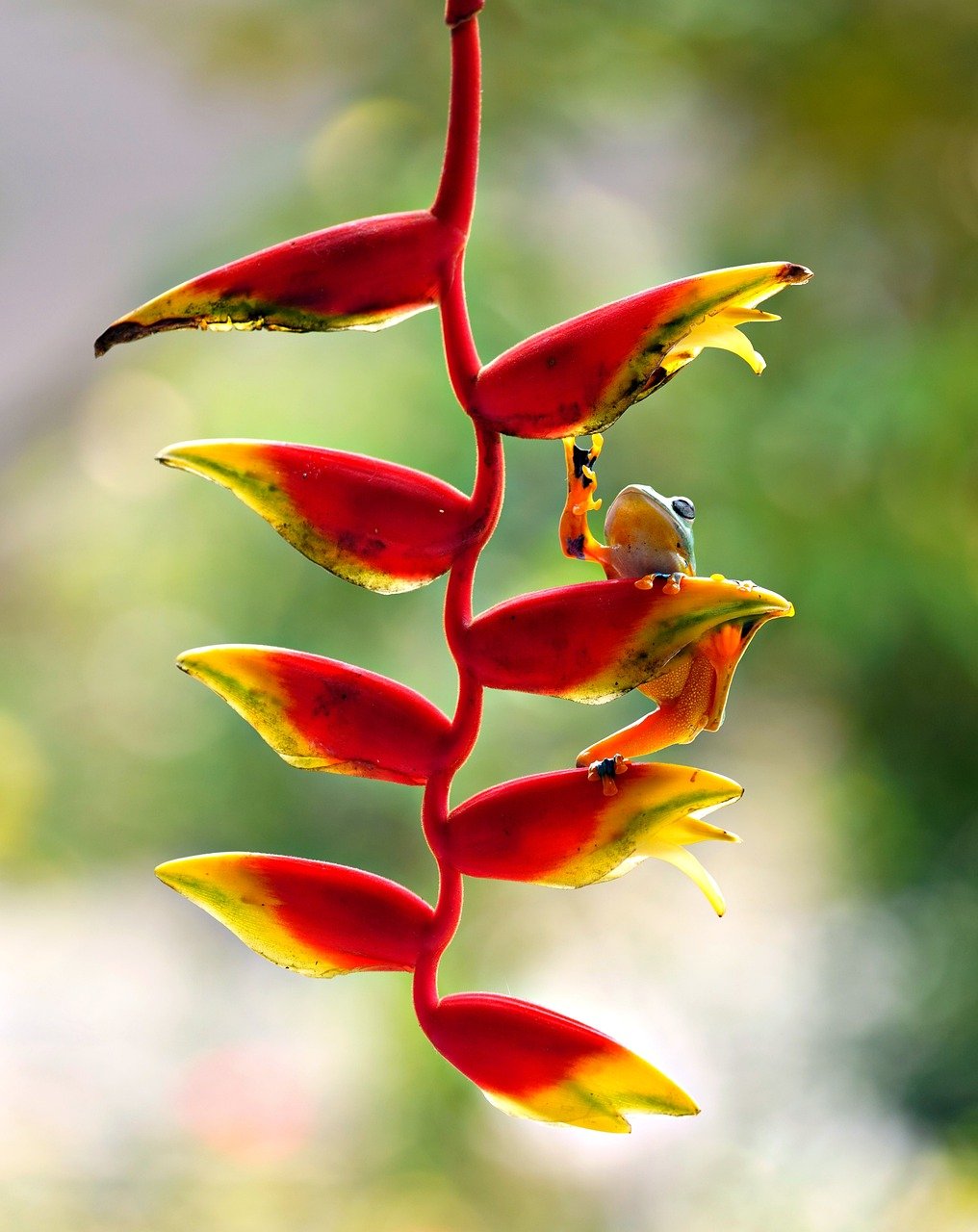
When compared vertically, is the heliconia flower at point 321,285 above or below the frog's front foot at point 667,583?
above

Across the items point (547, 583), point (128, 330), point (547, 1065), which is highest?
point (547, 583)

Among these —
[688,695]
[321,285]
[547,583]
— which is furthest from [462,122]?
[547,583]

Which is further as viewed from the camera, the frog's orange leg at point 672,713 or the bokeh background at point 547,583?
the bokeh background at point 547,583

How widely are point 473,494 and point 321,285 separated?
0.07 metres

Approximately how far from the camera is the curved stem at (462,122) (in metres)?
0.31

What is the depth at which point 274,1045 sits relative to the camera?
181 centimetres

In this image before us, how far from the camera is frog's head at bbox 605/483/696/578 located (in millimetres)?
340

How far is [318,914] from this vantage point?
0.34 m

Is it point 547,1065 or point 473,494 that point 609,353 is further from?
point 547,1065

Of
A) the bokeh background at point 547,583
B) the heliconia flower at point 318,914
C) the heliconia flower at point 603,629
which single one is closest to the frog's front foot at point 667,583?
the heliconia flower at point 603,629

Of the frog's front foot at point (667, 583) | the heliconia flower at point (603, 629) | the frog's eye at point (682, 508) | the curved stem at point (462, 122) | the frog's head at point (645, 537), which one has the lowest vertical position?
the heliconia flower at point (603, 629)

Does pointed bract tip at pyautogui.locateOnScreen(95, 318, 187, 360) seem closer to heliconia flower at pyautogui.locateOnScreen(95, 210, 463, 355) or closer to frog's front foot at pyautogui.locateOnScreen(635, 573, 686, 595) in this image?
heliconia flower at pyautogui.locateOnScreen(95, 210, 463, 355)

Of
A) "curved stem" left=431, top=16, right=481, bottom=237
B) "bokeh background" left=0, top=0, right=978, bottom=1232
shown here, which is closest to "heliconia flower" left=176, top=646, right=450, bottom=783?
"curved stem" left=431, top=16, right=481, bottom=237

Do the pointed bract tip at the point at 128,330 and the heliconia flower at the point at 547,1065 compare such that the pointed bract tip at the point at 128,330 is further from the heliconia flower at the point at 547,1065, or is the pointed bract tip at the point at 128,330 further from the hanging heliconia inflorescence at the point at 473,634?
the heliconia flower at the point at 547,1065
